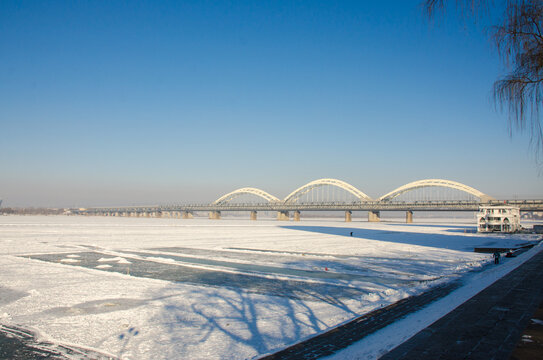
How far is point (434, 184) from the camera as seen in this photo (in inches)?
4897

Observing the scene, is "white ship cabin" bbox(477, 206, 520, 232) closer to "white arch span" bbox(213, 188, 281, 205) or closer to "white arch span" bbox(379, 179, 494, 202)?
"white arch span" bbox(379, 179, 494, 202)

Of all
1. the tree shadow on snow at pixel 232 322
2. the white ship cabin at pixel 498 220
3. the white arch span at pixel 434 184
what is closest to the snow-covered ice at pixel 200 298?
the tree shadow on snow at pixel 232 322

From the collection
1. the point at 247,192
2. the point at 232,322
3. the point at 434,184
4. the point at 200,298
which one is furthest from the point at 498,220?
the point at 247,192

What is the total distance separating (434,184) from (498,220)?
73.3 m

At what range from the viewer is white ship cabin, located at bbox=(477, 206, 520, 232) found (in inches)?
2099

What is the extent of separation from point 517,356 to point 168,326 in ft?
20.4

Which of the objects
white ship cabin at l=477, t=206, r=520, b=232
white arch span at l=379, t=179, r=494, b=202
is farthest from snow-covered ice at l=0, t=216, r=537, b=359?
white arch span at l=379, t=179, r=494, b=202

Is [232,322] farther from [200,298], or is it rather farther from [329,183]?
[329,183]

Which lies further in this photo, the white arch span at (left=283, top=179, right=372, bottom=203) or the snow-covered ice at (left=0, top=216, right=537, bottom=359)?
the white arch span at (left=283, top=179, right=372, bottom=203)

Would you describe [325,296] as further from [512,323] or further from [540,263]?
[540,263]

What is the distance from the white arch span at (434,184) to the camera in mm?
112500

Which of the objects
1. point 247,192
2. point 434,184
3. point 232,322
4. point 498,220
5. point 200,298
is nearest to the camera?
point 232,322

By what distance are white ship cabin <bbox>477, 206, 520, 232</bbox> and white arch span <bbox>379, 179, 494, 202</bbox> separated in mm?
57675

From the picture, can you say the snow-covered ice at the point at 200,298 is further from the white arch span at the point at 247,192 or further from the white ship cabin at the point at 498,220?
the white arch span at the point at 247,192
